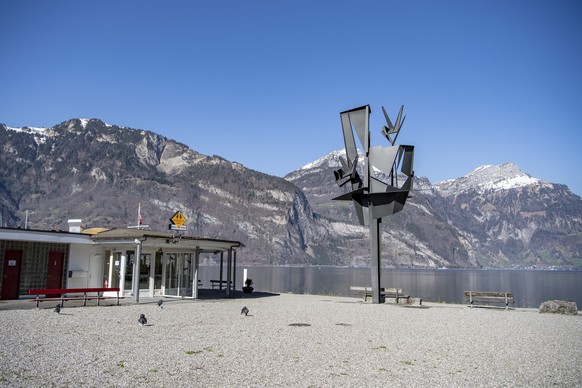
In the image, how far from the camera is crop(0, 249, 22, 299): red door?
24.7 meters

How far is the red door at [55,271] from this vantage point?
87.0 feet

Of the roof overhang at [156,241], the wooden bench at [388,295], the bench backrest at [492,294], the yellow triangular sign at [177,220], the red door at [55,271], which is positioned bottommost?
the wooden bench at [388,295]

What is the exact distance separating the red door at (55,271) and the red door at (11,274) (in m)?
1.60

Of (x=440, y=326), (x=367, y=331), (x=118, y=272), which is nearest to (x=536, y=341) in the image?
(x=440, y=326)

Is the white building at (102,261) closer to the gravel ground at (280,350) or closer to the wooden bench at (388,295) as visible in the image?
the gravel ground at (280,350)

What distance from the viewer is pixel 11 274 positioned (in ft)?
81.9

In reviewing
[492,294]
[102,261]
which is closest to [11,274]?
[102,261]

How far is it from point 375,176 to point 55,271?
18.8 m

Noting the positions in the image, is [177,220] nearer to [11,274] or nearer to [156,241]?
[156,241]

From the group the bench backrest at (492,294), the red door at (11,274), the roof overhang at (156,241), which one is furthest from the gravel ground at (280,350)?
the red door at (11,274)

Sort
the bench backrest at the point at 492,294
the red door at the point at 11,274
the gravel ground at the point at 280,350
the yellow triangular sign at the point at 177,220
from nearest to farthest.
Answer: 1. the gravel ground at the point at 280,350
2. the red door at the point at 11,274
3. the bench backrest at the point at 492,294
4. the yellow triangular sign at the point at 177,220

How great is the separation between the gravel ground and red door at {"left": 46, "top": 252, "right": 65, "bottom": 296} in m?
6.46

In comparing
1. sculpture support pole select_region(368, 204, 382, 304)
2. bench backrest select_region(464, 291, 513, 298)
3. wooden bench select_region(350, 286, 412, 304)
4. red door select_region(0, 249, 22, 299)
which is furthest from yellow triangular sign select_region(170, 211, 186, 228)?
bench backrest select_region(464, 291, 513, 298)

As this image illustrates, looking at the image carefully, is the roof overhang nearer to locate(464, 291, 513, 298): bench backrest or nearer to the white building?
the white building
